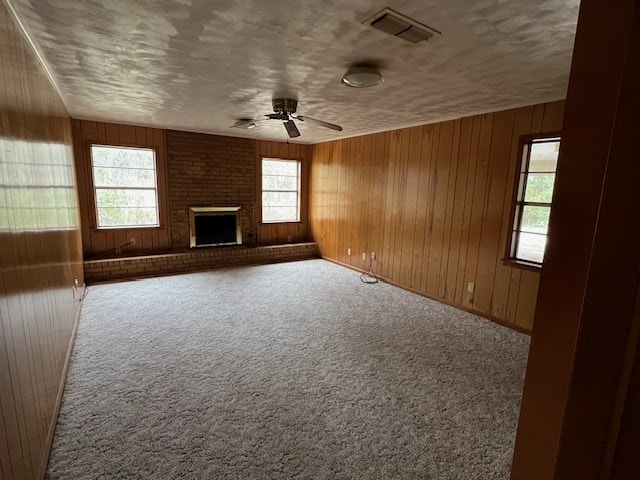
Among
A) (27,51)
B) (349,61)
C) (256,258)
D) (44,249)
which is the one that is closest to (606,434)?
(349,61)

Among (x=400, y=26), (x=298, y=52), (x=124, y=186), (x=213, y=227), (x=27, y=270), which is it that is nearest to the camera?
(x=27, y=270)

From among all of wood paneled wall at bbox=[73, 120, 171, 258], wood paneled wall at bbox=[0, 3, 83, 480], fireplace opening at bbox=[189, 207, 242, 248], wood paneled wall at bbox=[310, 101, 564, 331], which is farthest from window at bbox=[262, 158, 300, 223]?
wood paneled wall at bbox=[0, 3, 83, 480]

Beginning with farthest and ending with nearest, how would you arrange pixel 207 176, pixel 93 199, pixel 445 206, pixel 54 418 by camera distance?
pixel 207 176 < pixel 93 199 < pixel 445 206 < pixel 54 418

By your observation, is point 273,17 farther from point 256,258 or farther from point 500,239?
point 256,258

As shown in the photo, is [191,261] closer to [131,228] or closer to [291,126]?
[131,228]

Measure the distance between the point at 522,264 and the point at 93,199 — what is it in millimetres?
5778

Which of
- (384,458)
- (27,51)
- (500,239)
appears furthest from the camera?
(500,239)

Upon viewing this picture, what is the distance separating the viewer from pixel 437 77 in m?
2.56

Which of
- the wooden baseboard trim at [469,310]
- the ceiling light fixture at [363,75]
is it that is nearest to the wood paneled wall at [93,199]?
the wooden baseboard trim at [469,310]

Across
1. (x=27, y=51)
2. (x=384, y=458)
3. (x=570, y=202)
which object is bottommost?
(x=384, y=458)

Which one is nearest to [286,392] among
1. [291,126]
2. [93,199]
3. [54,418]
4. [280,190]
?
[54,418]

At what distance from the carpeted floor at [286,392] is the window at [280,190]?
9.72 feet

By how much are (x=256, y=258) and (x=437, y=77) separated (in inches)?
174

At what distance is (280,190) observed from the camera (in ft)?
21.7
